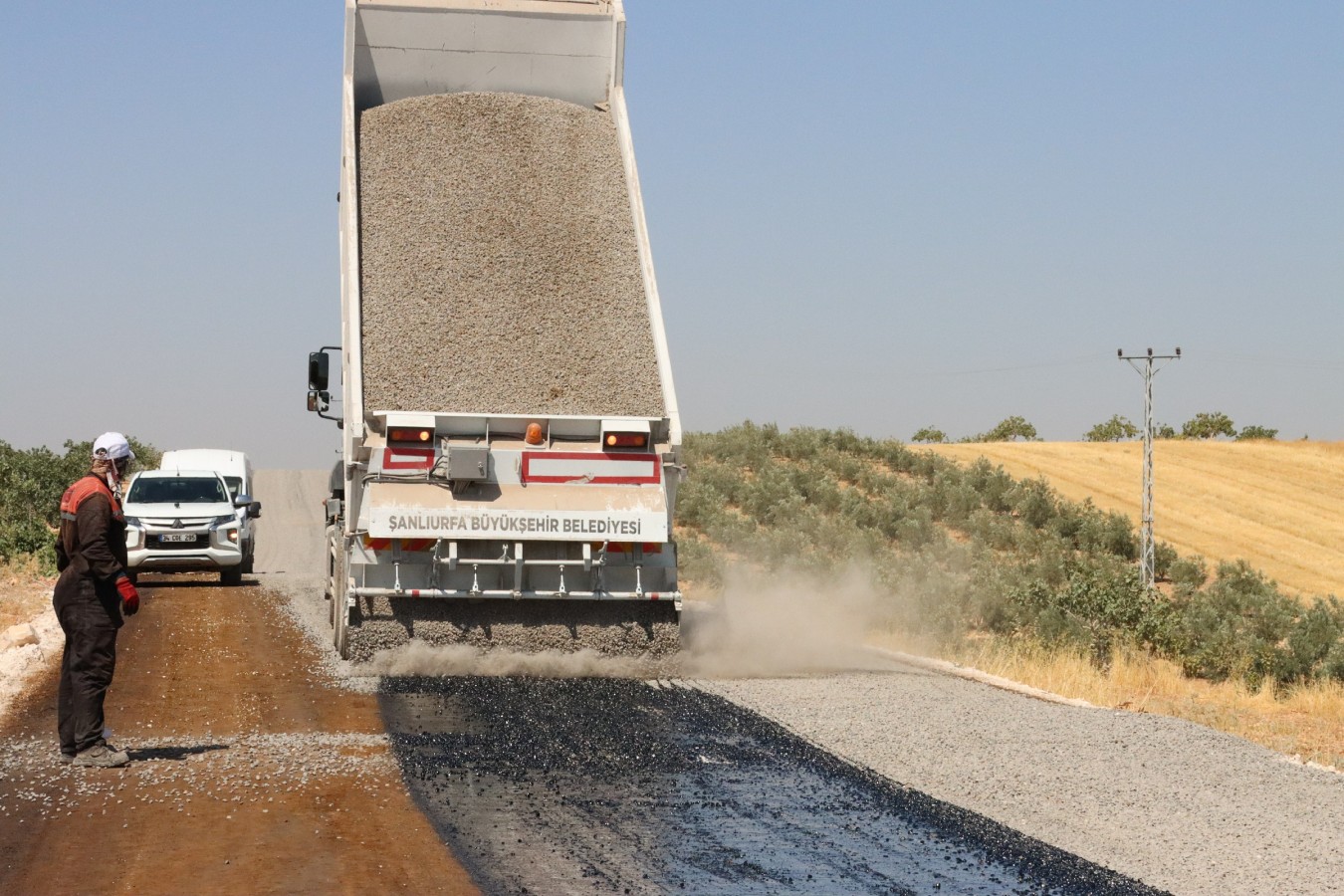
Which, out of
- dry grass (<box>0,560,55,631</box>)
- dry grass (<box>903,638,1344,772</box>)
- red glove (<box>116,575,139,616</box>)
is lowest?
dry grass (<box>903,638,1344,772</box>)

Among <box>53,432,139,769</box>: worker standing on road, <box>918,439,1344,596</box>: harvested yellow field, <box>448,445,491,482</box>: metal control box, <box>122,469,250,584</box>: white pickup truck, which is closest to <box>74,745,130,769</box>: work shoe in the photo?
<box>53,432,139,769</box>: worker standing on road

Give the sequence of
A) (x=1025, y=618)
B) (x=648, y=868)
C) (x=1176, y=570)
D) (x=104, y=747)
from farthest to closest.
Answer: (x=1176, y=570)
(x=1025, y=618)
(x=104, y=747)
(x=648, y=868)

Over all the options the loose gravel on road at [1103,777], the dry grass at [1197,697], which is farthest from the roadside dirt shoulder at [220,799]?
the dry grass at [1197,697]

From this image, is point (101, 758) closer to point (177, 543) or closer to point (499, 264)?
point (499, 264)

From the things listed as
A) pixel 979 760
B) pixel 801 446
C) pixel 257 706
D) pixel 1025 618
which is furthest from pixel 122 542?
pixel 801 446

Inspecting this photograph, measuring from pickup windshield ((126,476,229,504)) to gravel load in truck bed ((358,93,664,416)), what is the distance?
1011cm

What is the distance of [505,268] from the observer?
1268 cm

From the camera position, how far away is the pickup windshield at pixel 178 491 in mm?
22047

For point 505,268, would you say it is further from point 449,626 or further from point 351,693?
point 351,693

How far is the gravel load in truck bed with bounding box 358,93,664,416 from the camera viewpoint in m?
11.8

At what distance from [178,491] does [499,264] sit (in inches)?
461

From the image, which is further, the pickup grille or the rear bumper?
the pickup grille

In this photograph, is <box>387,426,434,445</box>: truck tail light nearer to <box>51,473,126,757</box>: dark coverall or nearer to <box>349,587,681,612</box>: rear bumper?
<box>349,587,681,612</box>: rear bumper

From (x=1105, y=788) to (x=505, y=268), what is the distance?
6.87m
